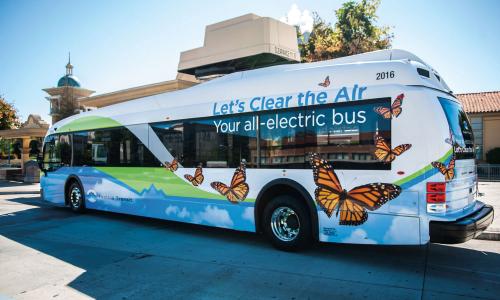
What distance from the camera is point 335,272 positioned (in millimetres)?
5895

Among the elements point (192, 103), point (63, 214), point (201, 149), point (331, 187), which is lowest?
point (63, 214)

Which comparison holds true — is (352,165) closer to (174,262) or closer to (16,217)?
(174,262)

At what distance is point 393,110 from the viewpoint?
→ 5.88 meters

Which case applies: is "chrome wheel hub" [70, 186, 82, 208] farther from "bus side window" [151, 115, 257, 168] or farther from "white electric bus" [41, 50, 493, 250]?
"bus side window" [151, 115, 257, 168]

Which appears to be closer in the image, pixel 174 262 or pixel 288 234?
pixel 174 262

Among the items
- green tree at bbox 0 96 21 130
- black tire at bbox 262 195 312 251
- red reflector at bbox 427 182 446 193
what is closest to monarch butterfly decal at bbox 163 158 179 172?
black tire at bbox 262 195 312 251

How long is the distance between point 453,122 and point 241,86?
146 inches

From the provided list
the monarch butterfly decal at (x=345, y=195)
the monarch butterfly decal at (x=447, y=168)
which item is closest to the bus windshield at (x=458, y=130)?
the monarch butterfly decal at (x=447, y=168)

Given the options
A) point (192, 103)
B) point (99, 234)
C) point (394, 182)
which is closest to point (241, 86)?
point (192, 103)

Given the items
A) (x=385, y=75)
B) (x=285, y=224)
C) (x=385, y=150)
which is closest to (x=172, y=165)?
(x=285, y=224)

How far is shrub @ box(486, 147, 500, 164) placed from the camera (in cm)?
2679

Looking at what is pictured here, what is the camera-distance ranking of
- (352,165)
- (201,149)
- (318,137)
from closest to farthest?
(352,165), (318,137), (201,149)

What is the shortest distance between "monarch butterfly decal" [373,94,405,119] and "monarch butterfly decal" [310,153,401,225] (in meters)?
0.98

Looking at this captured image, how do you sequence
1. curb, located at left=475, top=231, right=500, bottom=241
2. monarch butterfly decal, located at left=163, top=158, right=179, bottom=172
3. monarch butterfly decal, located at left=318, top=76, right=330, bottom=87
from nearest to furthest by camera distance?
monarch butterfly decal, located at left=318, top=76, right=330, bottom=87 < curb, located at left=475, top=231, right=500, bottom=241 < monarch butterfly decal, located at left=163, top=158, right=179, bottom=172
